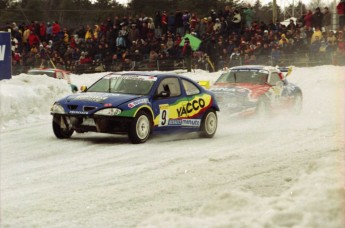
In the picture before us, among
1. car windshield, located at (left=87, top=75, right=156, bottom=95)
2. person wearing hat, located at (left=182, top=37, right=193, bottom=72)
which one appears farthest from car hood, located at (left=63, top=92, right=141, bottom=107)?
person wearing hat, located at (left=182, top=37, right=193, bottom=72)

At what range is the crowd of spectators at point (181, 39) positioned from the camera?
2838cm

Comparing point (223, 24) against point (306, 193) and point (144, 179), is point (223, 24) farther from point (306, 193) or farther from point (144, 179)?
point (306, 193)

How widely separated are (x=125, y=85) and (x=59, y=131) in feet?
4.81

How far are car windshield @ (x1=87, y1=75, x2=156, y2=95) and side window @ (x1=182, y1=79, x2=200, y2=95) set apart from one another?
85 centimetres

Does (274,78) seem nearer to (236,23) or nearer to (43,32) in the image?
(236,23)

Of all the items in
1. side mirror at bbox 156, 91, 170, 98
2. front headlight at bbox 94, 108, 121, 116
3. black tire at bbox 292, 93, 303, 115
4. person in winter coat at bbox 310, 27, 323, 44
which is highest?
person in winter coat at bbox 310, 27, 323, 44

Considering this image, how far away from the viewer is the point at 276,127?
594 inches

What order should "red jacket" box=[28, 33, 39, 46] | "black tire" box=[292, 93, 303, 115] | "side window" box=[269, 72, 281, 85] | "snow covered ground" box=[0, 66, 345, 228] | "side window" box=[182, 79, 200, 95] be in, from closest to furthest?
"snow covered ground" box=[0, 66, 345, 228], "side window" box=[182, 79, 200, 95], "side window" box=[269, 72, 281, 85], "black tire" box=[292, 93, 303, 115], "red jacket" box=[28, 33, 39, 46]

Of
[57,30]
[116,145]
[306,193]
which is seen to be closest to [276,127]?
[116,145]

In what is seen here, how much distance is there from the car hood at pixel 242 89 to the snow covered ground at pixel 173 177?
1.09 metres

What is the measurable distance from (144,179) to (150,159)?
1700mm

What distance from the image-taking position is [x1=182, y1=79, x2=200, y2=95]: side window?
1333cm

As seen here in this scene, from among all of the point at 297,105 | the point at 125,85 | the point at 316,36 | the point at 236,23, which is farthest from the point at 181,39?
the point at 125,85

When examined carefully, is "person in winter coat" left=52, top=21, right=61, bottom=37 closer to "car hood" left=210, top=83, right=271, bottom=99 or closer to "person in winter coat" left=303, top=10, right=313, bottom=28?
"person in winter coat" left=303, top=10, right=313, bottom=28
